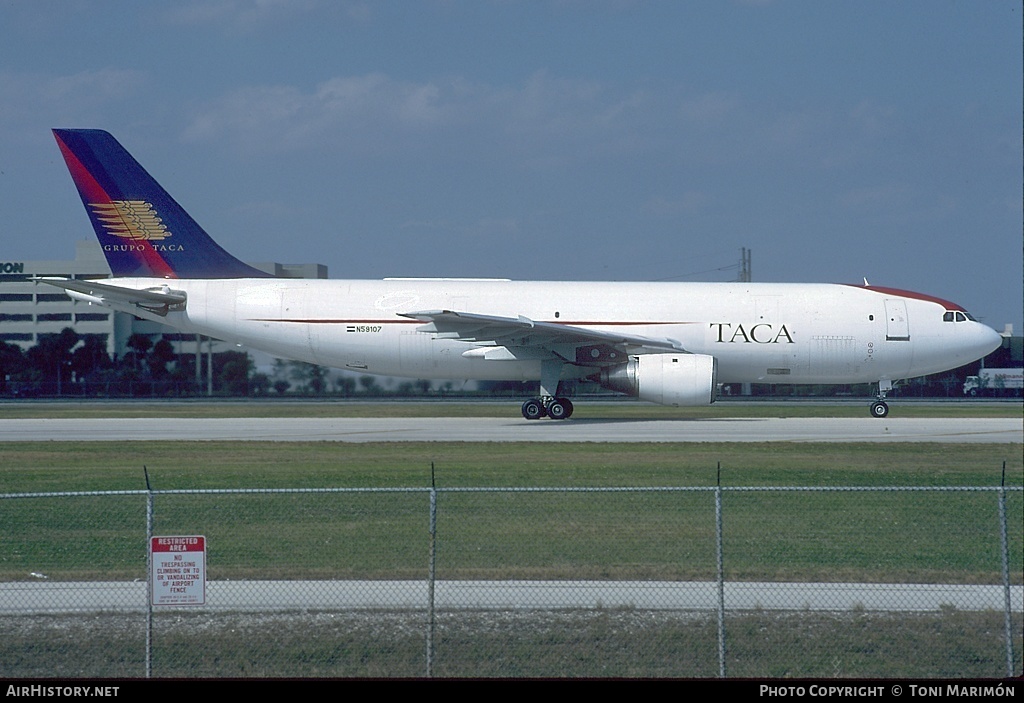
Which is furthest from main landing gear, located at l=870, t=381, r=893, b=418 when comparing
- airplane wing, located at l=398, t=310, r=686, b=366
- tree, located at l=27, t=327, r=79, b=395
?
tree, located at l=27, t=327, r=79, b=395

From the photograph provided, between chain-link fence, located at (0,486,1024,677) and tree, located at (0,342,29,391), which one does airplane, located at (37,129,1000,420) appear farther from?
chain-link fence, located at (0,486,1024,677)

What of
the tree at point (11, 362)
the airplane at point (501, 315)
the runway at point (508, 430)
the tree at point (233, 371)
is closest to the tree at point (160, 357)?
the tree at point (233, 371)

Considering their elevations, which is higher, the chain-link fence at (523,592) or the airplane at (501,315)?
the airplane at (501,315)

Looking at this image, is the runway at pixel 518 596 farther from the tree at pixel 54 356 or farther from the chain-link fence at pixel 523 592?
the tree at pixel 54 356

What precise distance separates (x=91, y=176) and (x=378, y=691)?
3102cm

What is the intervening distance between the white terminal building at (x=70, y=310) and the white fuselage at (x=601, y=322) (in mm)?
→ 1606

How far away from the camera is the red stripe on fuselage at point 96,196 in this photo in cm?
3347

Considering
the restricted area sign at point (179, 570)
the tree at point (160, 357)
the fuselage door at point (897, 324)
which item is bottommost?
the restricted area sign at point (179, 570)

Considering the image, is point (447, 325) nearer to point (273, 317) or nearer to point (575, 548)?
point (273, 317)

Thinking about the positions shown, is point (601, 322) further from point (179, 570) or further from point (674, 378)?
point (179, 570)

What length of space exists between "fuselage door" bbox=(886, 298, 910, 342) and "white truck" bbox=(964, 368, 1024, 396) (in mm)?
32929

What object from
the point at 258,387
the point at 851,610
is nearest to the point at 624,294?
the point at 258,387

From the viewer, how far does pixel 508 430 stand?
28609mm

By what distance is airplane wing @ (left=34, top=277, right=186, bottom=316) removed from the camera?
31047 mm
